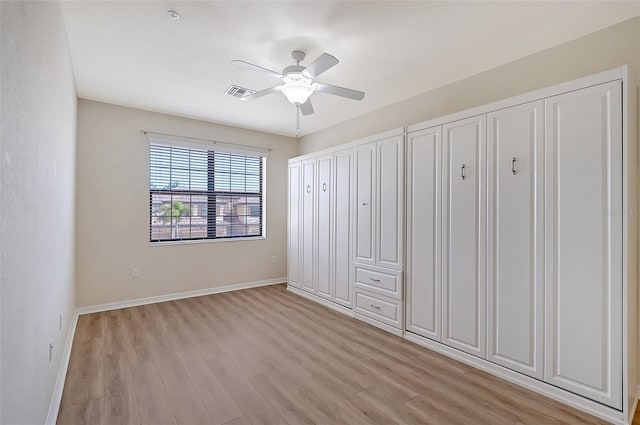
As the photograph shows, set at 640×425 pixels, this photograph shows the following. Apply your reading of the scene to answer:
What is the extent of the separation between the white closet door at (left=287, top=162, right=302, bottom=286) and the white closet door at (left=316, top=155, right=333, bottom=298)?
514 mm

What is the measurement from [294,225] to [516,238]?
3222mm

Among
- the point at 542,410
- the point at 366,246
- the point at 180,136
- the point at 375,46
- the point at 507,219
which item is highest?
the point at 375,46

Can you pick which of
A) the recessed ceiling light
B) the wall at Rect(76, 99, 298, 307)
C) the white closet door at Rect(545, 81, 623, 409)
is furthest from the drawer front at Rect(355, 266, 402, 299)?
the recessed ceiling light

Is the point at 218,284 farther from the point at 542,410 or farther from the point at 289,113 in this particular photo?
the point at 542,410

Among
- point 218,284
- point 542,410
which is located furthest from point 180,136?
point 542,410

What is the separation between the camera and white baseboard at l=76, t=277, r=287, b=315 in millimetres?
3943

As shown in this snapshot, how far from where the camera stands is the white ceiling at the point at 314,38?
2.14 m

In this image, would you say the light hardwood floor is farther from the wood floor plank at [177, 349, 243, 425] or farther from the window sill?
the window sill

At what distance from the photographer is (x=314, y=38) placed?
8.16ft

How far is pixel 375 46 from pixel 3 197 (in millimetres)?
2583

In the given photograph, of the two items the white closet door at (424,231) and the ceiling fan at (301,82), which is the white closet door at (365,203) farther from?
the ceiling fan at (301,82)

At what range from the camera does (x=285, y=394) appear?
2.22 metres

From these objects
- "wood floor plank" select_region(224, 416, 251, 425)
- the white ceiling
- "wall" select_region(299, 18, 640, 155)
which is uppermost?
the white ceiling

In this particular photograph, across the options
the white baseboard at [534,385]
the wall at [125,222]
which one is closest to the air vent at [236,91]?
the wall at [125,222]
